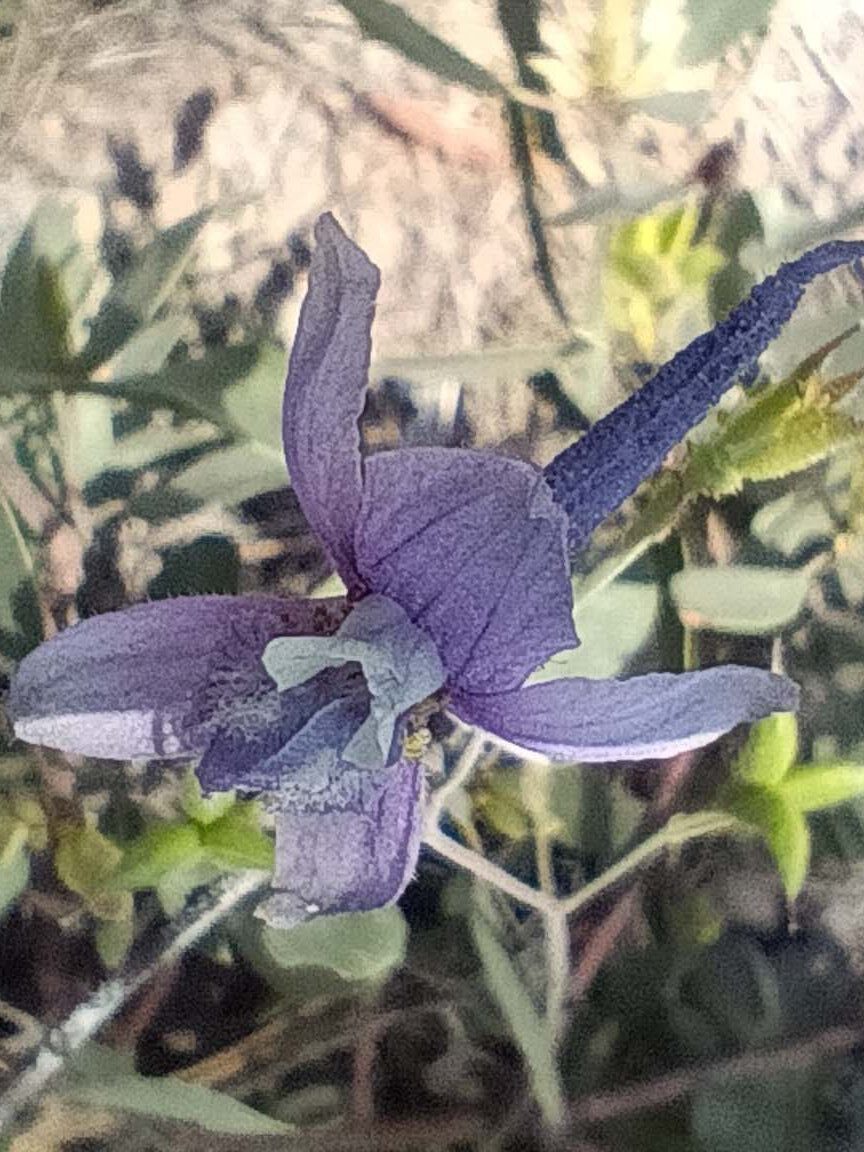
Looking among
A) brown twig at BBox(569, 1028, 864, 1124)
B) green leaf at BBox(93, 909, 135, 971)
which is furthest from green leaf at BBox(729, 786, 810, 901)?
green leaf at BBox(93, 909, 135, 971)

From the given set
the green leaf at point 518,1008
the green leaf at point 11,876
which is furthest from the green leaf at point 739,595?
the green leaf at point 11,876

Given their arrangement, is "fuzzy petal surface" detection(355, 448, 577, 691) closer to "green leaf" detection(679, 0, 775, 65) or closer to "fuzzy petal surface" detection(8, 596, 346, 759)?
"fuzzy petal surface" detection(8, 596, 346, 759)

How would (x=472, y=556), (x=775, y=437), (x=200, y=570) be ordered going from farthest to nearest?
(x=200, y=570), (x=775, y=437), (x=472, y=556)

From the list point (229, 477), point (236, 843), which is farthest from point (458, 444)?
point (236, 843)

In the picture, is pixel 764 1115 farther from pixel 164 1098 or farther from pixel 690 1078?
pixel 164 1098

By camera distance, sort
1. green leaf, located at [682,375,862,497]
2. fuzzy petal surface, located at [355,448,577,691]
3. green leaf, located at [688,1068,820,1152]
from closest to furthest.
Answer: fuzzy petal surface, located at [355,448,577,691], green leaf, located at [682,375,862,497], green leaf, located at [688,1068,820,1152]

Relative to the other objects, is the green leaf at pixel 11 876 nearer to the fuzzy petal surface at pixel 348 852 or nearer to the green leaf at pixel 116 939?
the green leaf at pixel 116 939

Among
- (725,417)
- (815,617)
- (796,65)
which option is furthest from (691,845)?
(796,65)
